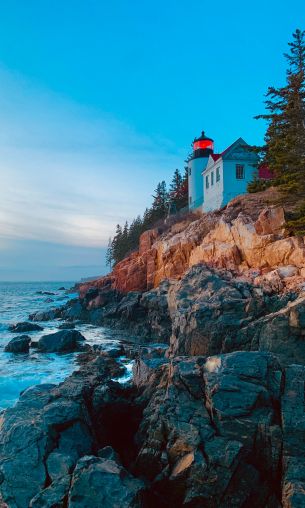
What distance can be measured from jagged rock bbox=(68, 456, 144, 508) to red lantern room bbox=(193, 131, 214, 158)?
141ft

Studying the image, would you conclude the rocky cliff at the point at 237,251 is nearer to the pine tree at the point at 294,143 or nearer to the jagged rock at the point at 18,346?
the pine tree at the point at 294,143

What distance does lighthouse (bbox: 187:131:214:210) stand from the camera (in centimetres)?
4338

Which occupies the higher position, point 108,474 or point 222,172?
point 222,172

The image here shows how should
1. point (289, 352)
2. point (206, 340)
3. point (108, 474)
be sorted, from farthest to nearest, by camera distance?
point (206, 340), point (289, 352), point (108, 474)

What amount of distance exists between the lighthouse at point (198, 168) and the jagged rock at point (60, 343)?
2595 centimetres

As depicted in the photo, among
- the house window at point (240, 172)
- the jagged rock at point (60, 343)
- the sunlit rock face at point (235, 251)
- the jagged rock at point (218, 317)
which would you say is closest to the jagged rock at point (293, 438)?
the jagged rock at point (218, 317)

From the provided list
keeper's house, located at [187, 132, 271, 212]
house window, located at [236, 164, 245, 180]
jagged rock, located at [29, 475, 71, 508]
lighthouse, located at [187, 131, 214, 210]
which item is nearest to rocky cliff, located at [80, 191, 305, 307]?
keeper's house, located at [187, 132, 271, 212]

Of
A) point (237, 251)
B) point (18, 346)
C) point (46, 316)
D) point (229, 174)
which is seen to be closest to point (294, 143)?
point (237, 251)

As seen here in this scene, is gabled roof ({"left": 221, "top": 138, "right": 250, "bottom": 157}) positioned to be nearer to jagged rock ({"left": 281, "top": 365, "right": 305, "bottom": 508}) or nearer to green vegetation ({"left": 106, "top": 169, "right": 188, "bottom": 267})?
green vegetation ({"left": 106, "top": 169, "right": 188, "bottom": 267})

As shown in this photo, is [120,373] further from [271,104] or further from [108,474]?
[271,104]

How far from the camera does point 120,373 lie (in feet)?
48.8

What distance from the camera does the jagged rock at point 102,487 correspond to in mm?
4832

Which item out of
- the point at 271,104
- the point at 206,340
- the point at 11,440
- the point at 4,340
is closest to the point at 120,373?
the point at 206,340

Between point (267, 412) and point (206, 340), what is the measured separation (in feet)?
28.8
